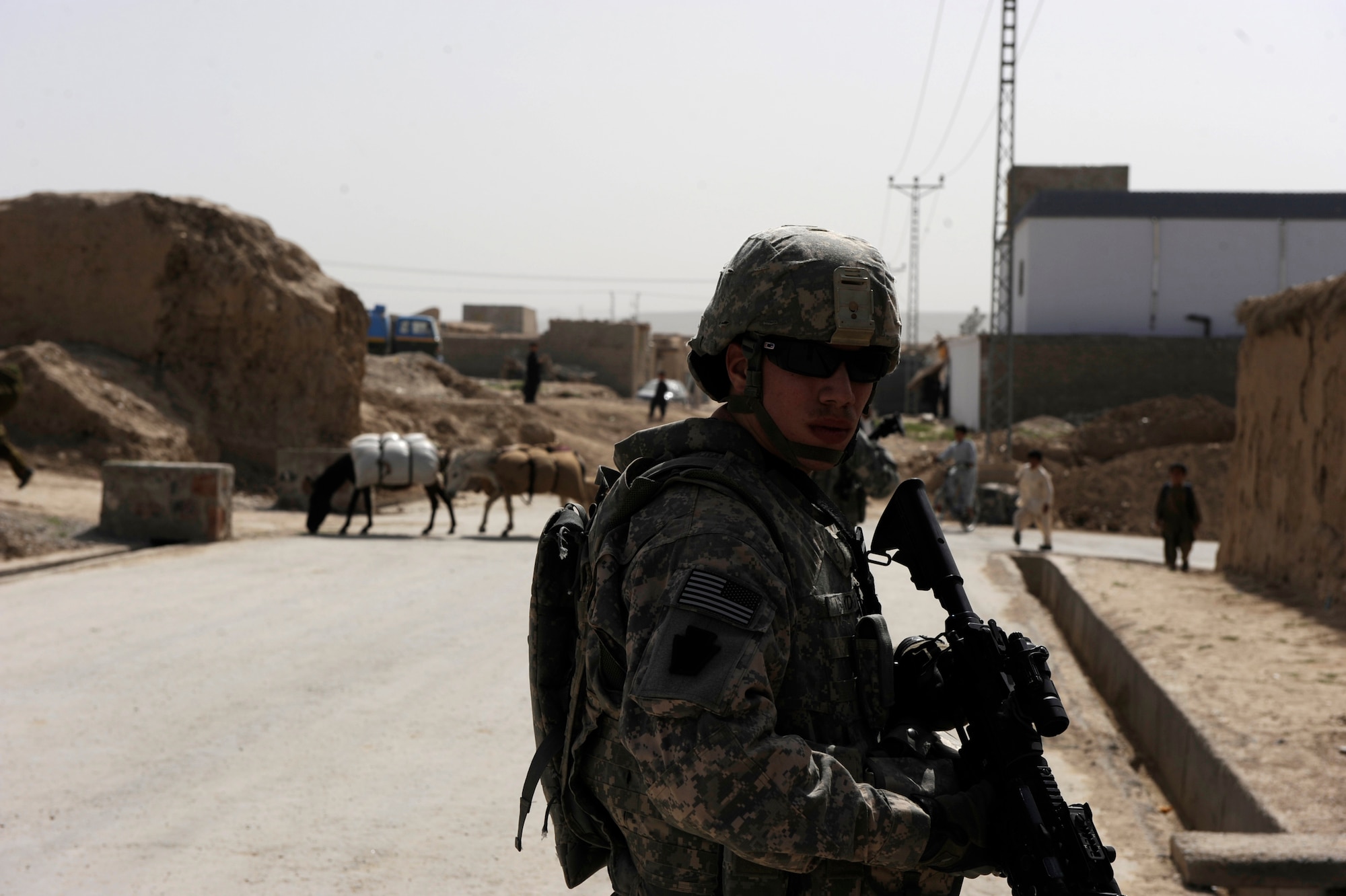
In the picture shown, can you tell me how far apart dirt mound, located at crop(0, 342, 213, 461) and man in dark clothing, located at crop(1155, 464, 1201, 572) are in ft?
42.6

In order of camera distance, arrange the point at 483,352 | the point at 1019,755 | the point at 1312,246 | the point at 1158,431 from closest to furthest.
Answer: the point at 1019,755 → the point at 1158,431 → the point at 1312,246 → the point at 483,352

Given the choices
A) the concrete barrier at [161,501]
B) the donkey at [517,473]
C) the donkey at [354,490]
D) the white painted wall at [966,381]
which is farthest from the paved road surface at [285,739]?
the white painted wall at [966,381]

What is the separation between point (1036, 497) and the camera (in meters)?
15.6

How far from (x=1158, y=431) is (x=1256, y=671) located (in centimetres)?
2109

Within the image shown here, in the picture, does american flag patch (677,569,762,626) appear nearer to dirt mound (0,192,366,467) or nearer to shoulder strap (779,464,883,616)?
shoulder strap (779,464,883,616)

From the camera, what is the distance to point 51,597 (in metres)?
9.39

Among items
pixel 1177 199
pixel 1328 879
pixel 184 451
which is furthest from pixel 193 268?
pixel 1177 199

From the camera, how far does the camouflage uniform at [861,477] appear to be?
7.65m

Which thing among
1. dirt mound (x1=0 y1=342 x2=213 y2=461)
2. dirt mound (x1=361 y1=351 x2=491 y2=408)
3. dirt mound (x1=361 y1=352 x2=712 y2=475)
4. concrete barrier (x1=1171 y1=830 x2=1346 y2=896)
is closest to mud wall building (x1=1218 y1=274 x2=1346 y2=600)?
concrete barrier (x1=1171 y1=830 x2=1346 y2=896)

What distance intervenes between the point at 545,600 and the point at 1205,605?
9099 mm

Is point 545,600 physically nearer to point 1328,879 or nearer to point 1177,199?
point 1328,879

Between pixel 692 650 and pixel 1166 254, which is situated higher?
pixel 1166 254

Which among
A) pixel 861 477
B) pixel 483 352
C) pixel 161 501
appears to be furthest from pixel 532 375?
pixel 861 477

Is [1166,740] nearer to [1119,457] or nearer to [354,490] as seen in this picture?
[354,490]
